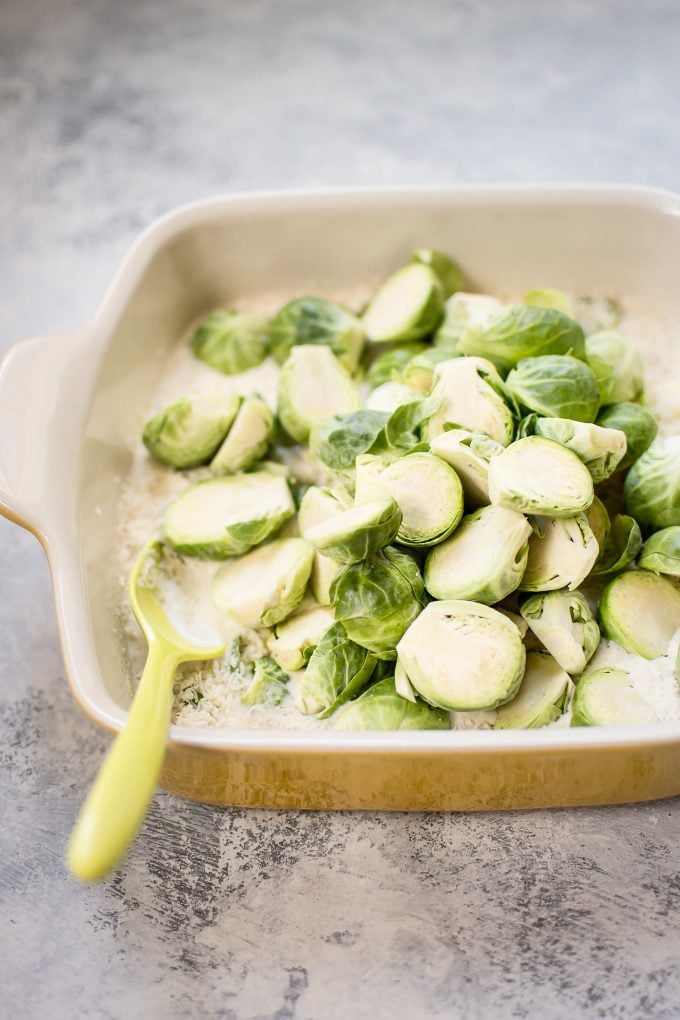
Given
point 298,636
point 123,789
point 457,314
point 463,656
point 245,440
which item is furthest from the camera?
point 457,314

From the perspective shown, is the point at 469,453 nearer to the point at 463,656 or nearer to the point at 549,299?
the point at 463,656

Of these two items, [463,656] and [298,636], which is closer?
[463,656]

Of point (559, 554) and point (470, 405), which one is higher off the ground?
point (470, 405)

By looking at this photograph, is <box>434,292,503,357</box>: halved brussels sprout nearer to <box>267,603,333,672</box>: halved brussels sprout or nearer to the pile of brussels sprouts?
the pile of brussels sprouts

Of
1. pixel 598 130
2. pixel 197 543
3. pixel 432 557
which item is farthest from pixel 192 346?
pixel 598 130

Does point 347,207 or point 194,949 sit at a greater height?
point 347,207

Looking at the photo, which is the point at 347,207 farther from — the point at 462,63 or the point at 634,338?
the point at 462,63

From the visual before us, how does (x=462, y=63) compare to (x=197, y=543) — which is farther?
(x=462, y=63)

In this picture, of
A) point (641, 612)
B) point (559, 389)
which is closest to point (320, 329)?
point (559, 389)
